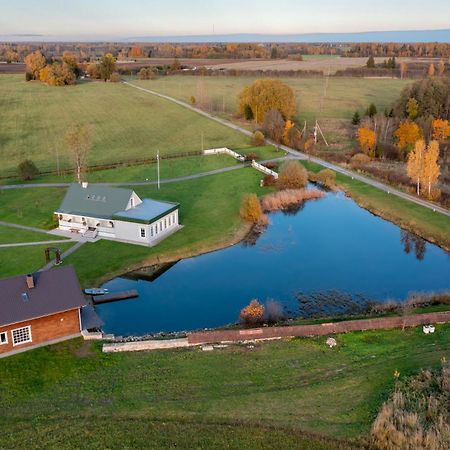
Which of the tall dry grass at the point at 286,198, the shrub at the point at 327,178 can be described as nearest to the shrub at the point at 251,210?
the tall dry grass at the point at 286,198

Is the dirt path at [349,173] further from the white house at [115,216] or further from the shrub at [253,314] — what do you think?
the shrub at [253,314]

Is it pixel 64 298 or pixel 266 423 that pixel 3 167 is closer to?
pixel 64 298

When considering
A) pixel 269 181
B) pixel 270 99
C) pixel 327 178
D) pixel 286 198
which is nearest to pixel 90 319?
pixel 286 198

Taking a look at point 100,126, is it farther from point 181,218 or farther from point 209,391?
point 209,391

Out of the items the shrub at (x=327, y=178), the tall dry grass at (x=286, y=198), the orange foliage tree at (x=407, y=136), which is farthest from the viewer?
the orange foliage tree at (x=407, y=136)

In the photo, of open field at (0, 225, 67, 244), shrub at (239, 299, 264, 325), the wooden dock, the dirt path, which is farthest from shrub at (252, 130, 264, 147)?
shrub at (239, 299, 264, 325)

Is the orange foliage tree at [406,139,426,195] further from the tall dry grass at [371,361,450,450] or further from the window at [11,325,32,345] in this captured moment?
the window at [11,325,32,345]
